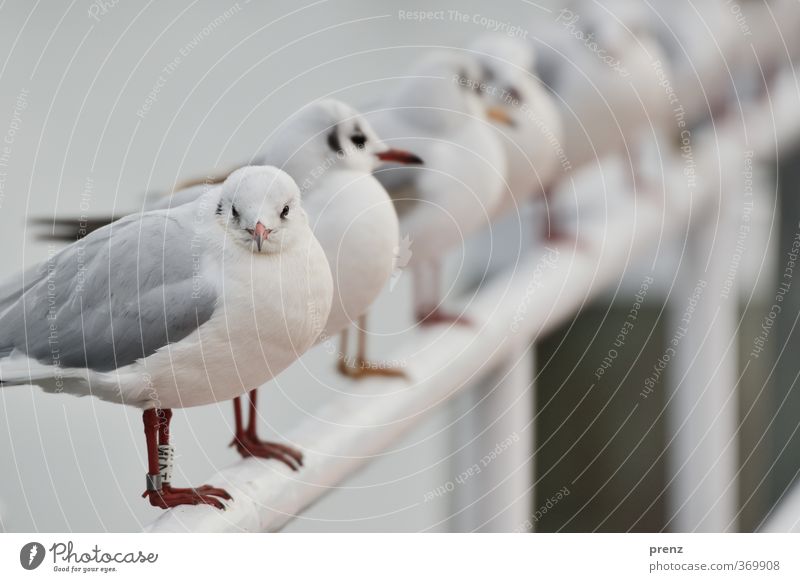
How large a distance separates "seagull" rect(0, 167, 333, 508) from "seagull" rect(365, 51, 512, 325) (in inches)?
6.6

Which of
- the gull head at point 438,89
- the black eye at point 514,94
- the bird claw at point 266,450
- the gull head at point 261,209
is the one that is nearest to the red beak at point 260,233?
the gull head at point 261,209

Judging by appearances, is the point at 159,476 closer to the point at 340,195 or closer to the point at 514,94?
the point at 340,195

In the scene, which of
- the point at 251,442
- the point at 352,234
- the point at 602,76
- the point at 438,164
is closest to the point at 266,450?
the point at 251,442

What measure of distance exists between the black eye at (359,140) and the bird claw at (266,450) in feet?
0.54

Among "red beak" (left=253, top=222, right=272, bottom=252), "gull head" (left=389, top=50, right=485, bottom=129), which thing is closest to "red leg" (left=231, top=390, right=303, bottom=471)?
"red beak" (left=253, top=222, right=272, bottom=252)

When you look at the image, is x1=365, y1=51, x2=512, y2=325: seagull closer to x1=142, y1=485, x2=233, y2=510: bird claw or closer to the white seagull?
the white seagull

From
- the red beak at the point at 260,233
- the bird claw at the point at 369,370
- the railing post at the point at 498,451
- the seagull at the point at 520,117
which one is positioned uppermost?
the seagull at the point at 520,117

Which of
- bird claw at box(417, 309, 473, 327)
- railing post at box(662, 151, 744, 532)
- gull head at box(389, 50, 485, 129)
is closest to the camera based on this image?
bird claw at box(417, 309, 473, 327)

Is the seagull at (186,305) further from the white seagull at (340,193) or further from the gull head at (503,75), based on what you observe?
the gull head at (503,75)

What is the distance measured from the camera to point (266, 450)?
0.54 metres

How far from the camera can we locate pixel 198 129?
0.61 metres

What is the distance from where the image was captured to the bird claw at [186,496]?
483 mm

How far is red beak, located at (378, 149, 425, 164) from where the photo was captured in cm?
56

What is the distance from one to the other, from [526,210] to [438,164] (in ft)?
0.56
